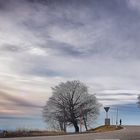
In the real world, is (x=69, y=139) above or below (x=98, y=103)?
below

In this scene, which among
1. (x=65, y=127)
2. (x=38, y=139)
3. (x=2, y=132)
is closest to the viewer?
(x=38, y=139)

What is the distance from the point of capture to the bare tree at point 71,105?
72.2m

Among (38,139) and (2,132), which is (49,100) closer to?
(2,132)

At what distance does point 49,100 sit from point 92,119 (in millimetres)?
8665

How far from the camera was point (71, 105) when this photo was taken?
72750mm

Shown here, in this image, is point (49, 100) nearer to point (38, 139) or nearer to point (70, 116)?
point (70, 116)

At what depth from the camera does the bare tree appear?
72.2 meters

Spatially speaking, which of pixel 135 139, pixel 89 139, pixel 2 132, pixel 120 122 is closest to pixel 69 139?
pixel 89 139

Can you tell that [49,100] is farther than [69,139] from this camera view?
Yes

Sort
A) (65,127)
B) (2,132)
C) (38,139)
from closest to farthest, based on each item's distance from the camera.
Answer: (38,139), (2,132), (65,127)

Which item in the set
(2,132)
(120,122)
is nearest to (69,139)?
(2,132)

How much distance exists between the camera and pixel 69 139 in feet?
95.3

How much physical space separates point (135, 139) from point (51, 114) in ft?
149

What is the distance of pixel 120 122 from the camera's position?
218 feet
